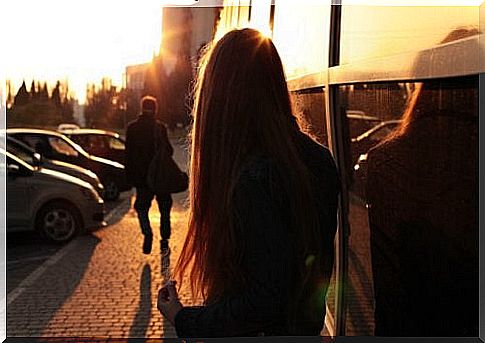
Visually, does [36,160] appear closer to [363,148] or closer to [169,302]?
[363,148]

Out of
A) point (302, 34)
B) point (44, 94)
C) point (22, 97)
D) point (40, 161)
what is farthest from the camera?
point (44, 94)

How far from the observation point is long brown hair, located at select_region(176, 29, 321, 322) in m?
1.42

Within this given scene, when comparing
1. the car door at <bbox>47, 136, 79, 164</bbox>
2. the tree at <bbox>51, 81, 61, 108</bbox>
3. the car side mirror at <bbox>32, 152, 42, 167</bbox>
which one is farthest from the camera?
the tree at <bbox>51, 81, 61, 108</bbox>

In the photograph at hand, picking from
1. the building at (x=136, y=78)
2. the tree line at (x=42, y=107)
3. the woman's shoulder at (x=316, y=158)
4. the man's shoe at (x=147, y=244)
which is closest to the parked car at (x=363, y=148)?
the woman's shoulder at (x=316, y=158)

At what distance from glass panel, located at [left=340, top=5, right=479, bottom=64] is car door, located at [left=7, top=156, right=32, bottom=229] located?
5.42m

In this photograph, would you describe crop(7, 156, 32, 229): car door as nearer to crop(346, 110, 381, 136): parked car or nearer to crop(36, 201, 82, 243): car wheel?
crop(36, 201, 82, 243): car wheel

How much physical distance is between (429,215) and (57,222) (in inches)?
247

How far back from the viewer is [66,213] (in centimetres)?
773

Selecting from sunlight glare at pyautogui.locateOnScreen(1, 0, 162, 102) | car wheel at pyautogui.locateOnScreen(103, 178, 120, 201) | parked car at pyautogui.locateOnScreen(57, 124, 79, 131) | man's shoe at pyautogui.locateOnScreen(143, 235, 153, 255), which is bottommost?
man's shoe at pyautogui.locateOnScreen(143, 235, 153, 255)

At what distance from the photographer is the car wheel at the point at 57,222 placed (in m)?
7.61

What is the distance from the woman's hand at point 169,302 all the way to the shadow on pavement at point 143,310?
8.99ft

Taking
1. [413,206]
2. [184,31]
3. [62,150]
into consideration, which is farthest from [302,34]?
[62,150]

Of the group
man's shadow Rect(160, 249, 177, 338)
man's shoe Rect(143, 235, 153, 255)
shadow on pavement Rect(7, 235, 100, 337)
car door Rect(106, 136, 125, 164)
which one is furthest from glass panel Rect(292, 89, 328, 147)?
car door Rect(106, 136, 125, 164)

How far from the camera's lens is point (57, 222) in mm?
7637
